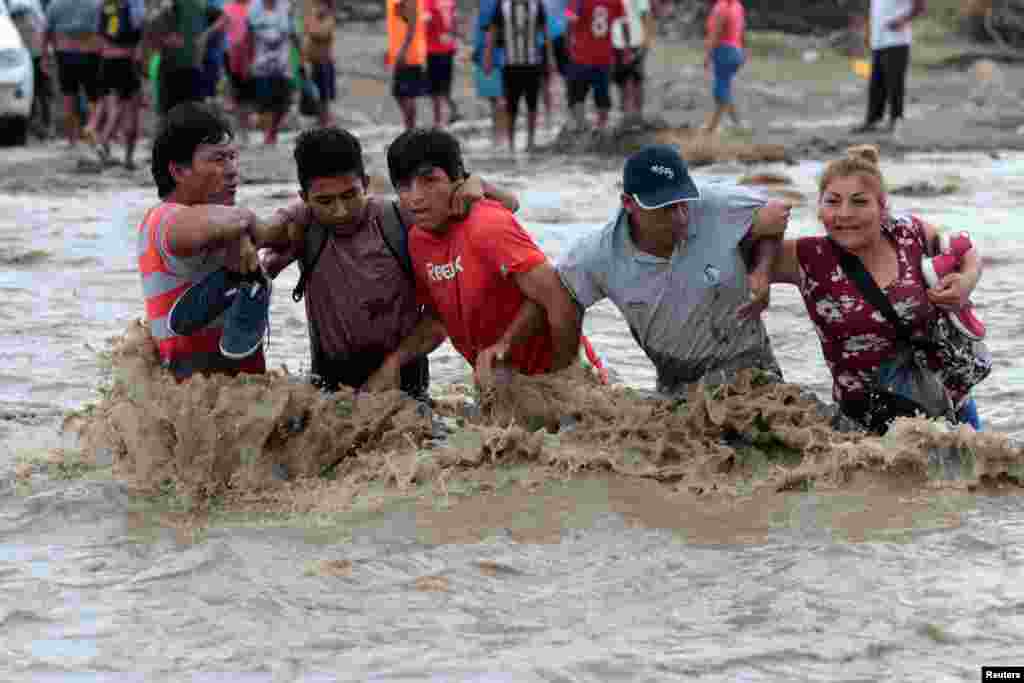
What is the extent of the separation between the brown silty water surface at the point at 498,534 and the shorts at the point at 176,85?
7726 mm

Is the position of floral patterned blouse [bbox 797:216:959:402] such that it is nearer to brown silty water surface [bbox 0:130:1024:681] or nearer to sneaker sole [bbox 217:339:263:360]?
brown silty water surface [bbox 0:130:1024:681]

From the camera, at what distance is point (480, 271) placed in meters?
5.64

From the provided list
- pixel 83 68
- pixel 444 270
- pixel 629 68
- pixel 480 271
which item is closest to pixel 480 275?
pixel 480 271

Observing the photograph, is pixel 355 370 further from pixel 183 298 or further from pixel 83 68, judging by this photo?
pixel 83 68

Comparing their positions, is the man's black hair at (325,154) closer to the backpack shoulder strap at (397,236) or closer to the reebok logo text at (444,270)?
the backpack shoulder strap at (397,236)

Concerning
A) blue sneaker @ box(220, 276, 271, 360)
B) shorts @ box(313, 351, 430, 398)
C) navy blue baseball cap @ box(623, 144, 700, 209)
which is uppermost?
navy blue baseball cap @ box(623, 144, 700, 209)

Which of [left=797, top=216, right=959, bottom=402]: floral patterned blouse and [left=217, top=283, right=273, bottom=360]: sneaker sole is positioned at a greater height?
[left=797, top=216, right=959, bottom=402]: floral patterned blouse

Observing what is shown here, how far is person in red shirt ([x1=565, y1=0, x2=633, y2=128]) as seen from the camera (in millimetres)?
15312

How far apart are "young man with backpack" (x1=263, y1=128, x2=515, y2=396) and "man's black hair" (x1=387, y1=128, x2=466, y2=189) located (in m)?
0.12

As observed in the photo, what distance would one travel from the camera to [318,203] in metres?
5.64

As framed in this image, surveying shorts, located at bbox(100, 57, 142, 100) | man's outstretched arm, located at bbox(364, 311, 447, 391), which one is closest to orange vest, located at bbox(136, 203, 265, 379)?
man's outstretched arm, located at bbox(364, 311, 447, 391)

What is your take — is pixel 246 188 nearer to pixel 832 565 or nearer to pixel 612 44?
pixel 612 44

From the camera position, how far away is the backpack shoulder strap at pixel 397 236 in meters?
5.77

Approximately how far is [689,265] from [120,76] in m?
9.55
